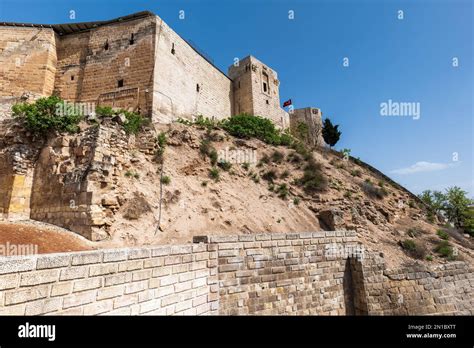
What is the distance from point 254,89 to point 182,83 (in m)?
9.18

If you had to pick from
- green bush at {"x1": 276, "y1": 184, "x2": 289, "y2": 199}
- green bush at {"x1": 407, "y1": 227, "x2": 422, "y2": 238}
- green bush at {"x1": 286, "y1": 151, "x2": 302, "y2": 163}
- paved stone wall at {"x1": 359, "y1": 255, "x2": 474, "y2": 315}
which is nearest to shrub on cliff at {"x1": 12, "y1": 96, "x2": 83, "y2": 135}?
green bush at {"x1": 276, "y1": 184, "x2": 289, "y2": 199}

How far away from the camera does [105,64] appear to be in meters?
16.7

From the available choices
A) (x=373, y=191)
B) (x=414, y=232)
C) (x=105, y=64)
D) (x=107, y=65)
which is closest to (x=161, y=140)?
(x=107, y=65)

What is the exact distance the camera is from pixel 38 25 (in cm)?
1720

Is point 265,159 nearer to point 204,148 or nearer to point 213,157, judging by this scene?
point 213,157

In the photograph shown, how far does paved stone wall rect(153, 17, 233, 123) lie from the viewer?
16219 mm

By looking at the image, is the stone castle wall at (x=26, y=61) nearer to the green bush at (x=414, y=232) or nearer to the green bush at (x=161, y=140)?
the green bush at (x=161, y=140)

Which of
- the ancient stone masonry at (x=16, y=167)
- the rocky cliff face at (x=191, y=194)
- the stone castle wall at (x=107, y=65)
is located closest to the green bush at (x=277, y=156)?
the rocky cliff face at (x=191, y=194)

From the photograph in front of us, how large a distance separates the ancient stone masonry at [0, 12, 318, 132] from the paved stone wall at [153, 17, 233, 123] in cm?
7

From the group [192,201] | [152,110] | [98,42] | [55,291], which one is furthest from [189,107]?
[55,291]

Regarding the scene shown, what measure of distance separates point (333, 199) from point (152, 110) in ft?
41.1

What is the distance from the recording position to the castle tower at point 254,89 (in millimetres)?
24906

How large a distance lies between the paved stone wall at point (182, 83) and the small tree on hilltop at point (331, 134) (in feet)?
53.8

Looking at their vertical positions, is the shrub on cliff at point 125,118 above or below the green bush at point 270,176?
above
